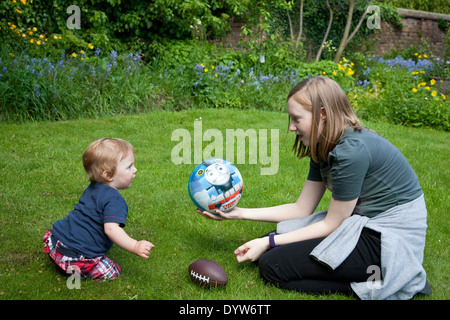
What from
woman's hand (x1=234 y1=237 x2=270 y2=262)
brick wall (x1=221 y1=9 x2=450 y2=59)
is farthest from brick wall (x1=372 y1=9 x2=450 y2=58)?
woman's hand (x1=234 y1=237 x2=270 y2=262)

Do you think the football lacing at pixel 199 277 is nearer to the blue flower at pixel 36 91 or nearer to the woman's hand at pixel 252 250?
the woman's hand at pixel 252 250

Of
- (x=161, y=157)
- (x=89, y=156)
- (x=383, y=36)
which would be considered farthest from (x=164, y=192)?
(x=383, y=36)

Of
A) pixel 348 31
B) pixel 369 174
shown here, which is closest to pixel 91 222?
pixel 369 174

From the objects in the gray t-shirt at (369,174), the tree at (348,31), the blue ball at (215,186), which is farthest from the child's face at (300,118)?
the tree at (348,31)

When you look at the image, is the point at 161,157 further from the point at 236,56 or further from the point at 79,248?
the point at 236,56

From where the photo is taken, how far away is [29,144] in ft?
19.3

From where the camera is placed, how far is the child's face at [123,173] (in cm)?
301

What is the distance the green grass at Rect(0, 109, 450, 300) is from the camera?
A: 297 centimetres

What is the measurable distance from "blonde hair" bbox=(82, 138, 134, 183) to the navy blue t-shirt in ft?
0.28

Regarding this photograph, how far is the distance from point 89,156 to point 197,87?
5730 millimetres

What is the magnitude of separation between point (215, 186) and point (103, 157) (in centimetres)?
74

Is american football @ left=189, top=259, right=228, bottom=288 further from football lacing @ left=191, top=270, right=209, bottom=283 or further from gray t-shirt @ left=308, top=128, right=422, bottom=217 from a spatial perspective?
gray t-shirt @ left=308, top=128, right=422, bottom=217

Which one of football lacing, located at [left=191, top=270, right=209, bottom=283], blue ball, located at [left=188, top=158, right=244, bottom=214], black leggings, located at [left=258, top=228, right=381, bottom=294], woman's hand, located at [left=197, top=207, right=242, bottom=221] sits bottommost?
football lacing, located at [left=191, top=270, right=209, bottom=283]

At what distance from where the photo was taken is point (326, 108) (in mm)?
2820
